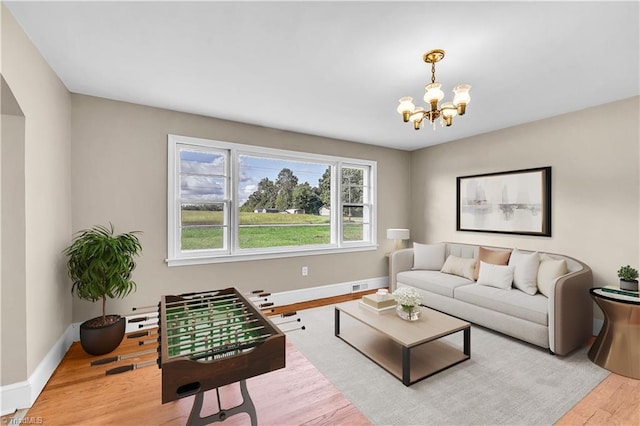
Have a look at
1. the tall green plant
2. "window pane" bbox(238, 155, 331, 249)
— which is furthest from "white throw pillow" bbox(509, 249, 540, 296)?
the tall green plant

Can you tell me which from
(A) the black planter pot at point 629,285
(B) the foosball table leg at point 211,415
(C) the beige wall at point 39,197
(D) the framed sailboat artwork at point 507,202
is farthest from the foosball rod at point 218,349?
(D) the framed sailboat artwork at point 507,202

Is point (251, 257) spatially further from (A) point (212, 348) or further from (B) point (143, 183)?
(A) point (212, 348)

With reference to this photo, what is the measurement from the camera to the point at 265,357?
52.1 inches

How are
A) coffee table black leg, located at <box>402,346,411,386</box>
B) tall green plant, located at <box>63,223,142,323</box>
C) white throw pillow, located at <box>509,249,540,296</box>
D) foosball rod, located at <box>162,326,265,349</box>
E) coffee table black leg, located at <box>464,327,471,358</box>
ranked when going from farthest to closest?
white throw pillow, located at <box>509,249,540,296</box> → coffee table black leg, located at <box>464,327,471,358</box> → tall green plant, located at <box>63,223,142,323</box> → coffee table black leg, located at <box>402,346,411,386</box> → foosball rod, located at <box>162,326,265,349</box>

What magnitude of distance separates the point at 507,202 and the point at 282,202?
3.09 meters

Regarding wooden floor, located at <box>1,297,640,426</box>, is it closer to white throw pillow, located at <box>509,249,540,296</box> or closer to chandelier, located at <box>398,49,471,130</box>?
white throw pillow, located at <box>509,249,540,296</box>

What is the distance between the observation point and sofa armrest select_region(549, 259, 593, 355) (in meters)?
2.51

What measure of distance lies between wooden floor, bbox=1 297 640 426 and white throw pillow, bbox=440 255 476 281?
1597 millimetres

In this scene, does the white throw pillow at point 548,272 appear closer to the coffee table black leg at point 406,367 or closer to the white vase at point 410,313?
the white vase at point 410,313

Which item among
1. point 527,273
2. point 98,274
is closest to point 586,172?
point 527,273

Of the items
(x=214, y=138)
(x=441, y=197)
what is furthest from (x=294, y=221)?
(x=441, y=197)

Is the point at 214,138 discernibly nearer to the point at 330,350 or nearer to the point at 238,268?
the point at 238,268

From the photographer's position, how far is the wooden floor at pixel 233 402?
1.79 m

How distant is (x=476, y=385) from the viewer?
213 centimetres
